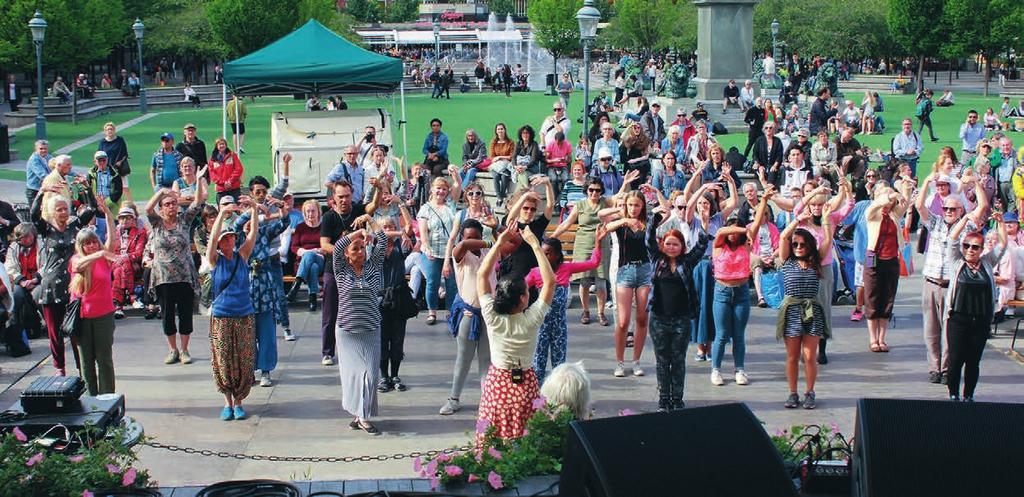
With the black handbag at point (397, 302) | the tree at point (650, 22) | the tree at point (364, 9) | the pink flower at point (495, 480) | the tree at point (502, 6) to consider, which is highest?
the tree at point (502, 6)

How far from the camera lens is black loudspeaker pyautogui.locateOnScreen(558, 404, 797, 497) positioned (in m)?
4.98

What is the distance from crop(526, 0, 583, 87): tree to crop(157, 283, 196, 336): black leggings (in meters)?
55.9

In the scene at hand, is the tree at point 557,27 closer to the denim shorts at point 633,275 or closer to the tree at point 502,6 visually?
the denim shorts at point 633,275

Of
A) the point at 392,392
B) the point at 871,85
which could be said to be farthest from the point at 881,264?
the point at 871,85

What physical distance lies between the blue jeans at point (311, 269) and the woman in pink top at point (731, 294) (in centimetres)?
458

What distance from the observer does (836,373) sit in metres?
11.1

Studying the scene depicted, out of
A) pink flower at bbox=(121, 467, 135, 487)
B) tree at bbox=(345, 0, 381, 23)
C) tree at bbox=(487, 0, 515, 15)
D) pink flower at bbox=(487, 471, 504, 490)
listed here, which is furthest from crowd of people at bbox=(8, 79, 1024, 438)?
tree at bbox=(487, 0, 515, 15)

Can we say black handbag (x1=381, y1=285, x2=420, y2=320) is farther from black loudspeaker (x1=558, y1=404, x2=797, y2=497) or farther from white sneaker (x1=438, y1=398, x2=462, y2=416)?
black loudspeaker (x1=558, y1=404, x2=797, y2=497)

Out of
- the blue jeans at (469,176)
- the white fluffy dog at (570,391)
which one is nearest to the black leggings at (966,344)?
the white fluffy dog at (570,391)

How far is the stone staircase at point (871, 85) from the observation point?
5172 centimetres

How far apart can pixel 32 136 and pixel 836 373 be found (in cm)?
2778

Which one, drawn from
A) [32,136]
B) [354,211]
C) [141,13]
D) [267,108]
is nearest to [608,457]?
[354,211]

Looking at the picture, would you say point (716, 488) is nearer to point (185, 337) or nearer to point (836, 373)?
point (836, 373)

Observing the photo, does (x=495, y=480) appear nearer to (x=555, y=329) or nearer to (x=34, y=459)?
(x=34, y=459)
